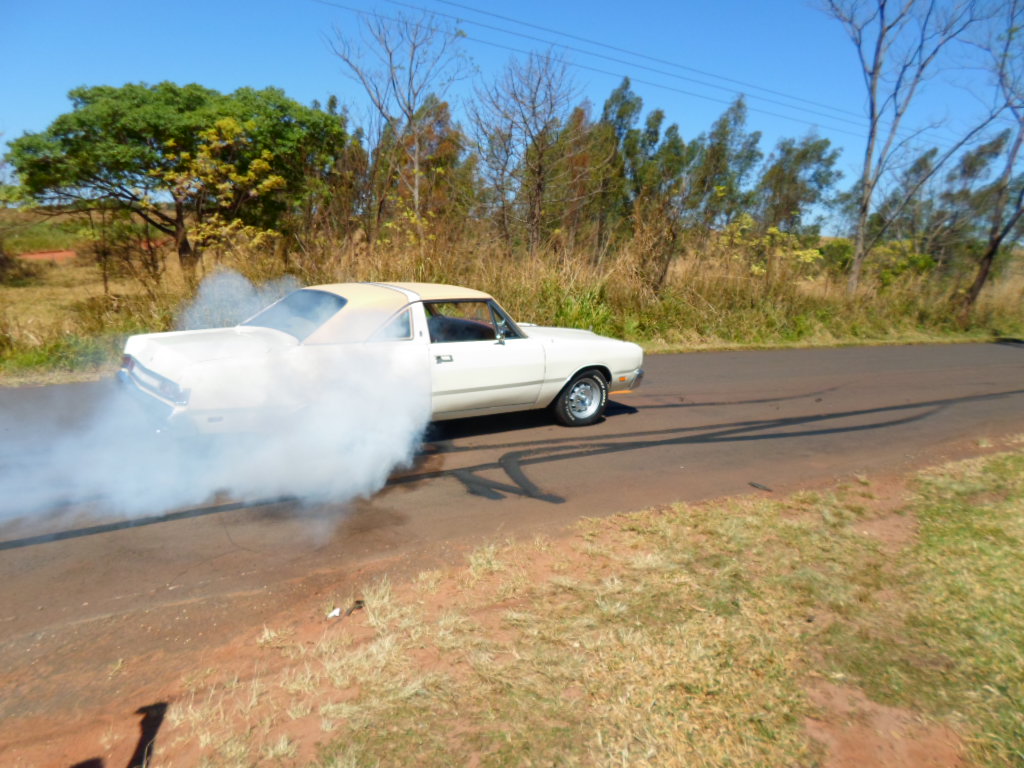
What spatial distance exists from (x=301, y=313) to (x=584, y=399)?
295 centimetres

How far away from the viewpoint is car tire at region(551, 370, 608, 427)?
21.0ft

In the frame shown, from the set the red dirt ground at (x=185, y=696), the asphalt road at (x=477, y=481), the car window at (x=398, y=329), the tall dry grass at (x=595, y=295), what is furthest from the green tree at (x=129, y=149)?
the red dirt ground at (x=185, y=696)

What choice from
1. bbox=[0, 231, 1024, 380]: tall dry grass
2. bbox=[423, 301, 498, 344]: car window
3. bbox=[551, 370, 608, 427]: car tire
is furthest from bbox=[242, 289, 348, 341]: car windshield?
bbox=[0, 231, 1024, 380]: tall dry grass

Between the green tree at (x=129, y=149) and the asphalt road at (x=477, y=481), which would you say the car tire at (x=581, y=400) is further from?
the green tree at (x=129, y=149)

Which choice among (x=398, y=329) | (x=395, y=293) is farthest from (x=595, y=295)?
(x=398, y=329)

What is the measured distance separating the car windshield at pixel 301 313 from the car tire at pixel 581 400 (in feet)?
7.85

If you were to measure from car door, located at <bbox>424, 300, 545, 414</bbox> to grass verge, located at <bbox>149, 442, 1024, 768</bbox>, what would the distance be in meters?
1.90

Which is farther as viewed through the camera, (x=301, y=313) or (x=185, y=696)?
(x=301, y=313)

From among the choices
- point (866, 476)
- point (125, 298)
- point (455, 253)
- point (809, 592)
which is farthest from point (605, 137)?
point (809, 592)

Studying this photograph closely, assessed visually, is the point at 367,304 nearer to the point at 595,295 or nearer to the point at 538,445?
the point at 538,445

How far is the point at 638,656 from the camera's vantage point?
9.08 ft

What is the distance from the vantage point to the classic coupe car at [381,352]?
437 centimetres

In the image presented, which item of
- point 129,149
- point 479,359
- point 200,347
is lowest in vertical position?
point 479,359

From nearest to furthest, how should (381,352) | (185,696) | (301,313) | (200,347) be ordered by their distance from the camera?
(185,696) < (200,347) < (381,352) < (301,313)
